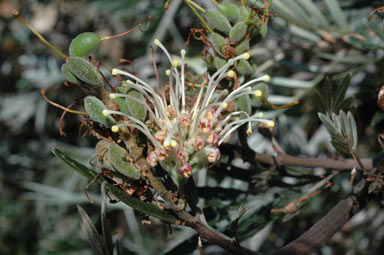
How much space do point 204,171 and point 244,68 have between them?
1.54 ft

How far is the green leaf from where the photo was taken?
0.54 m

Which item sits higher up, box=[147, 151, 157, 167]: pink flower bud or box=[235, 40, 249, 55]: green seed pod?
box=[235, 40, 249, 55]: green seed pod

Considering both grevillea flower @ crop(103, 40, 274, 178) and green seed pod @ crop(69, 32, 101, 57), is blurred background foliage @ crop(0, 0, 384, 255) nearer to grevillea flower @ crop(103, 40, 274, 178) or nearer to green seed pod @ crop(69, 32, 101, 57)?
grevillea flower @ crop(103, 40, 274, 178)

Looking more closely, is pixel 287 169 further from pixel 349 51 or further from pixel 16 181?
pixel 16 181

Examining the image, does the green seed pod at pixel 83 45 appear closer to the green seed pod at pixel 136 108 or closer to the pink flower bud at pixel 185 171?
the green seed pod at pixel 136 108

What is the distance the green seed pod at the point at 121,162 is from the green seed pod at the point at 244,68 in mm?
249

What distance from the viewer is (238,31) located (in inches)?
26.6

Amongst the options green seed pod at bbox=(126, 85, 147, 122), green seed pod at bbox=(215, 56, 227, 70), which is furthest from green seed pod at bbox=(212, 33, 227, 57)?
green seed pod at bbox=(126, 85, 147, 122)

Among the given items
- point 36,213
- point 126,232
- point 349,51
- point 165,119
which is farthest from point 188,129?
point 36,213

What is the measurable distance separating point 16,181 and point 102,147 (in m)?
1.54

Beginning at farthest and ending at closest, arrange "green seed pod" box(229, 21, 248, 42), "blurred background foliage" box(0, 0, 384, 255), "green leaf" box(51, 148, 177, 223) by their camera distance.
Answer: "blurred background foliage" box(0, 0, 384, 255), "green seed pod" box(229, 21, 248, 42), "green leaf" box(51, 148, 177, 223)

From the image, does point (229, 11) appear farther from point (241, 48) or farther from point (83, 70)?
point (83, 70)

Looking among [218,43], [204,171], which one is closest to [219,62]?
[218,43]

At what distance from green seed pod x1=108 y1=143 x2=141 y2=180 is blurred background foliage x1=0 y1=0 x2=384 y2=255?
210 mm
